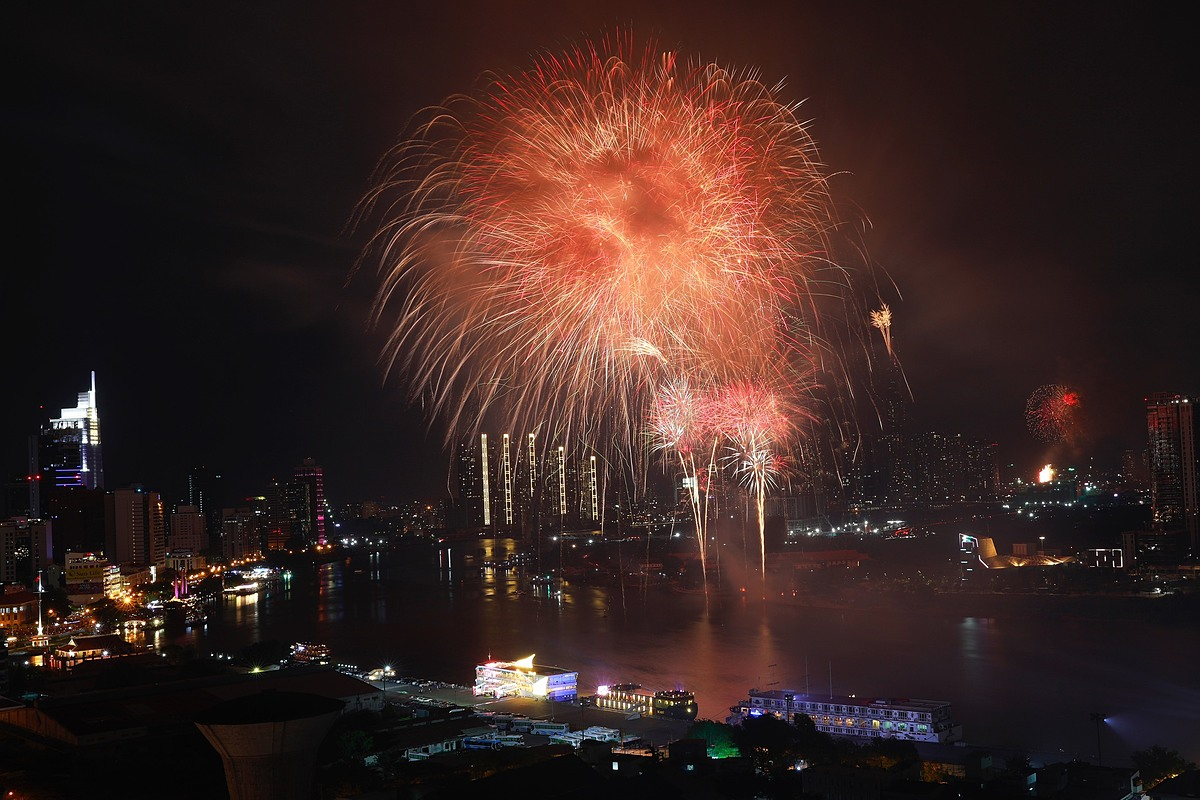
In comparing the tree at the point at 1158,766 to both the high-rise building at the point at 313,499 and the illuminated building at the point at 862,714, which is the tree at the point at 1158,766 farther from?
the high-rise building at the point at 313,499

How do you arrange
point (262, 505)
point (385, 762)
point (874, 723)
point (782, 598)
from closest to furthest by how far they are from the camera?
point (385, 762), point (874, 723), point (782, 598), point (262, 505)

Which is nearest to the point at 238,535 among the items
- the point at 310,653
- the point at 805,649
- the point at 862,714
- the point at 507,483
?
the point at 507,483

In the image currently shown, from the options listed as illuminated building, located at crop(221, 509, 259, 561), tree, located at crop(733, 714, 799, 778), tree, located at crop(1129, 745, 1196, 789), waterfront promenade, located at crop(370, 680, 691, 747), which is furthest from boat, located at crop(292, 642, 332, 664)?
illuminated building, located at crop(221, 509, 259, 561)

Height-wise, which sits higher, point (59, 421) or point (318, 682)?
point (59, 421)

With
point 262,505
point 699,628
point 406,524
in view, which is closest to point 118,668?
point 699,628

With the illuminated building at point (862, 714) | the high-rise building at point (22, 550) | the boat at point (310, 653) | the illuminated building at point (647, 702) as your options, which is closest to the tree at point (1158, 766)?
the illuminated building at point (862, 714)

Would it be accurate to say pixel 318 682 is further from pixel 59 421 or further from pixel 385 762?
pixel 59 421
